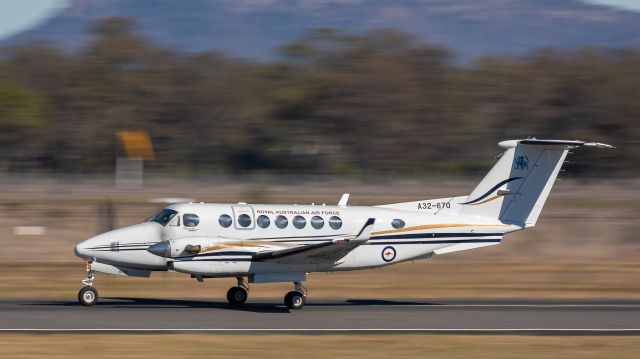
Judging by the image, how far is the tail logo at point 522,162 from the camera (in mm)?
22891

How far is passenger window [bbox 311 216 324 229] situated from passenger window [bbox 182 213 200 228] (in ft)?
8.53

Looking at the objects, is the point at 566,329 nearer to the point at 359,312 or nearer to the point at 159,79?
the point at 359,312

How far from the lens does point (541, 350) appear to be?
1593cm

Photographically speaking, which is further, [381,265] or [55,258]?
[55,258]

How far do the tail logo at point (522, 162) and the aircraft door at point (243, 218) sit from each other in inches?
257

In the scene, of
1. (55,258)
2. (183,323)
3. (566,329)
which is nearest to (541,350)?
(566,329)

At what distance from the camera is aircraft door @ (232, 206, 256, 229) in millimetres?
21141

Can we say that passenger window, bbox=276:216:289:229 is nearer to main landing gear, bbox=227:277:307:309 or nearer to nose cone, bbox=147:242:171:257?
main landing gear, bbox=227:277:307:309

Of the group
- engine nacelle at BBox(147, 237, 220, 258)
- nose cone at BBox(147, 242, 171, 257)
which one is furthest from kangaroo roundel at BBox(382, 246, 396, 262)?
nose cone at BBox(147, 242, 171, 257)

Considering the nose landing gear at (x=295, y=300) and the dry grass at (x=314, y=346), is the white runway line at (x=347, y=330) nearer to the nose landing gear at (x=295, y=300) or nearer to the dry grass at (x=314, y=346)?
the dry grass at (x=314, y=346)

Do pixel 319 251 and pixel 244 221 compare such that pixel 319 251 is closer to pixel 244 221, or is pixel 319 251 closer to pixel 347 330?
pixel 244 221

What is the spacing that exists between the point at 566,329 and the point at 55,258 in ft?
71.5

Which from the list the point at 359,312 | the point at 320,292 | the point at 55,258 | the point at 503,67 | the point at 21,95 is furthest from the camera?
the point at 503,67

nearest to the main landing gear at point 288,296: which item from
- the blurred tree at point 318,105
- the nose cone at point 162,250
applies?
the nose cone at point 162,250
